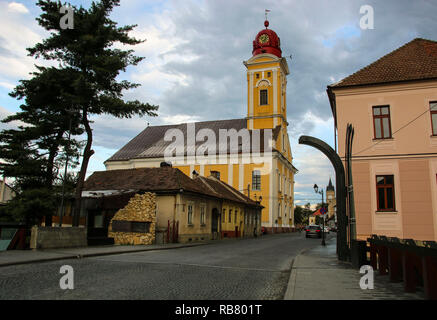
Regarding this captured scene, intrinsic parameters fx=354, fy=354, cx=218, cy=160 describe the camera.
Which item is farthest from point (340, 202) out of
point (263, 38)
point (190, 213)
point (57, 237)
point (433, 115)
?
point (263, 38)

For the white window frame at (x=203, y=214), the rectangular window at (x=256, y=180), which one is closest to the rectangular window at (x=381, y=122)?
the white window frame at (x=203, y=214)

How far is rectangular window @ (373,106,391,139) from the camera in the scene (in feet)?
64.7

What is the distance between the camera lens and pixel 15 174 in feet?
57.5

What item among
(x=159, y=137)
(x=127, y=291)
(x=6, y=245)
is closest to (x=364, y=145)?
(x=127, y=291)

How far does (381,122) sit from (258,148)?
33063 millimetres

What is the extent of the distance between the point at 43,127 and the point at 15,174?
289cm

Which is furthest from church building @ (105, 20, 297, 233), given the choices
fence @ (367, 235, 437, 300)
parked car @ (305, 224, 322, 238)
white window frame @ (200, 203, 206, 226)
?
fence @ (367, 235, 437, 300)

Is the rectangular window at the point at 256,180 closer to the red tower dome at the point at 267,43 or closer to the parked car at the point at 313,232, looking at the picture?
the parked car at the point at 313,232

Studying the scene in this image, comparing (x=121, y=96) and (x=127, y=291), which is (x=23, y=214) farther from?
(x=127, y=291)

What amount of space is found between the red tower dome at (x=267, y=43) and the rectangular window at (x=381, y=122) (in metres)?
39.5

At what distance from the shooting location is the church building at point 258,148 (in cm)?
5244

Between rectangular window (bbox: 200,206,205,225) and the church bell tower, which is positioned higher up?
the church bell tower

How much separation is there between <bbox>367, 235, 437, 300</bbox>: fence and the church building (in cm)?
3986

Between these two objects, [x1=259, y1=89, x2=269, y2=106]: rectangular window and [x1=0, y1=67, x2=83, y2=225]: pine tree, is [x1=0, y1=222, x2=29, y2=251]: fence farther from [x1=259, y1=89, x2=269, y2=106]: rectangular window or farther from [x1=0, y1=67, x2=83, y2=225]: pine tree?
[x1=259, y1=89, x2=269, y2=106]: rectangular window
